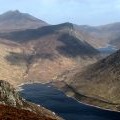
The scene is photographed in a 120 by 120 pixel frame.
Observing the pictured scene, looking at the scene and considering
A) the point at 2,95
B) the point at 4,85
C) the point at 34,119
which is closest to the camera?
the point at 34,119

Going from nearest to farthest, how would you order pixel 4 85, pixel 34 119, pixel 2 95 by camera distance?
pixel 34 119
pixel 2 95
pixel 4 85

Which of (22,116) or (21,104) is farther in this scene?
(21,104)

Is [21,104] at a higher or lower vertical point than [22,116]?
lower

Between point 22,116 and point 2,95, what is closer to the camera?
point 22,116

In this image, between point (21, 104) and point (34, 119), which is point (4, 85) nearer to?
point (21, 104)

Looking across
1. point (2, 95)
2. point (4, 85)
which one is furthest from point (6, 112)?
point (4, 85)

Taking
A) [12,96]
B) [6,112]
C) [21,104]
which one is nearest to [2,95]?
[12,96]

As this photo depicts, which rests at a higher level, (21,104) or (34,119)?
(34,119)

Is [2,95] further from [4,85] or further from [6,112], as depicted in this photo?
[6,112]
